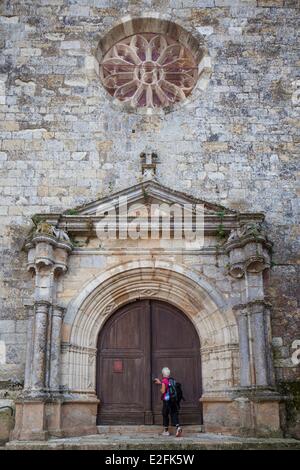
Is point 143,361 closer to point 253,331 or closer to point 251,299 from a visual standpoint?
point 253,331

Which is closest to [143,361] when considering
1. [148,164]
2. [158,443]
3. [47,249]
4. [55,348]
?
[55,348]

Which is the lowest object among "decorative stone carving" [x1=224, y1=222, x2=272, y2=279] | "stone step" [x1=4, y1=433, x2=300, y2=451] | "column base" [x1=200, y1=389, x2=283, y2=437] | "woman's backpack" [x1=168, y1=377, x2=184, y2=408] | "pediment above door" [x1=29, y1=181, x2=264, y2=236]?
"stone step" [x1=4, y1=433, x2=300, y2=451]

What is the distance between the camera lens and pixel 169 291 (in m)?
7.57

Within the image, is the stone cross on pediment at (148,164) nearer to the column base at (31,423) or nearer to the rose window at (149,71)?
the rose window at (149,71)

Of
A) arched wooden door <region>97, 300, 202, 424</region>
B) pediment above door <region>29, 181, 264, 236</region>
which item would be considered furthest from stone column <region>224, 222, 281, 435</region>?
arched wooden door <region>97, 300, 202, 424</region>

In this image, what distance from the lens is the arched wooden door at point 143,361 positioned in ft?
23.9

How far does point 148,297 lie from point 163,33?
4.34 metres

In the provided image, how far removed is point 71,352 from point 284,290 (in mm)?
2931

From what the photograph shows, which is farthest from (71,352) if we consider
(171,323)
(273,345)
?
(273,345)

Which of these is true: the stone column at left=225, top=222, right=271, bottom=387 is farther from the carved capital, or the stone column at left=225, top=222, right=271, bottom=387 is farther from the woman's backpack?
the carved capital

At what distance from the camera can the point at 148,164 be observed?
7.86 meters

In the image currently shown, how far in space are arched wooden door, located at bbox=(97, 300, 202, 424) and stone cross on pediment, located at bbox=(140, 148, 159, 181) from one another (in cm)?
178

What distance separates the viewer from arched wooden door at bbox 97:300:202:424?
727 cm

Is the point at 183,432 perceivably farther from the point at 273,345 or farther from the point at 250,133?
the point at 250,133
